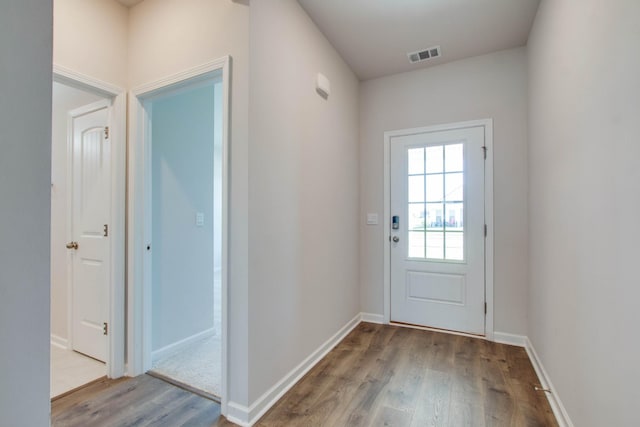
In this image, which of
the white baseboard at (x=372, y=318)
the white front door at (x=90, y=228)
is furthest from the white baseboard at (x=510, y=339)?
the white front door at (x=90, y=228)

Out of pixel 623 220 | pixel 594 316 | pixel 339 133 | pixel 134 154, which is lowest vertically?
pixel 594 316

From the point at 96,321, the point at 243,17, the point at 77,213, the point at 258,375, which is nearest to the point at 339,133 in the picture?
the point at 243,17

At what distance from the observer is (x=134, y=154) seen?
227 centimetres

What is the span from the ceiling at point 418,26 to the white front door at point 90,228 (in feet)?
6.41

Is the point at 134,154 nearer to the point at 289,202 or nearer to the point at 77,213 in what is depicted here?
the point at 77,213

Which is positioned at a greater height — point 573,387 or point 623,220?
point 623,220

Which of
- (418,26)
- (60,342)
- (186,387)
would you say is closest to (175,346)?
(186,387)

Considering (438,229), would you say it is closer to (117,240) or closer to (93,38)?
(117,240)

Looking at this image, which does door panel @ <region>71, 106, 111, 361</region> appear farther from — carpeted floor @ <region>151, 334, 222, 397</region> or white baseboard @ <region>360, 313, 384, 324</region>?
white baseboard @ <region>360, 313, 384, 324</region>

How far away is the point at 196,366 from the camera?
2439 mm

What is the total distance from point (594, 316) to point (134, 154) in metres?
2.88

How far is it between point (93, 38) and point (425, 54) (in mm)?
2770

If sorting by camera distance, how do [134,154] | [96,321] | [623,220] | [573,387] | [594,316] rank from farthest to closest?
1. [96,321]
2. [134,154]
3. [573,387]
4. [594,316]
5. [623,220]

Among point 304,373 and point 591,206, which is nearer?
point 591,206
